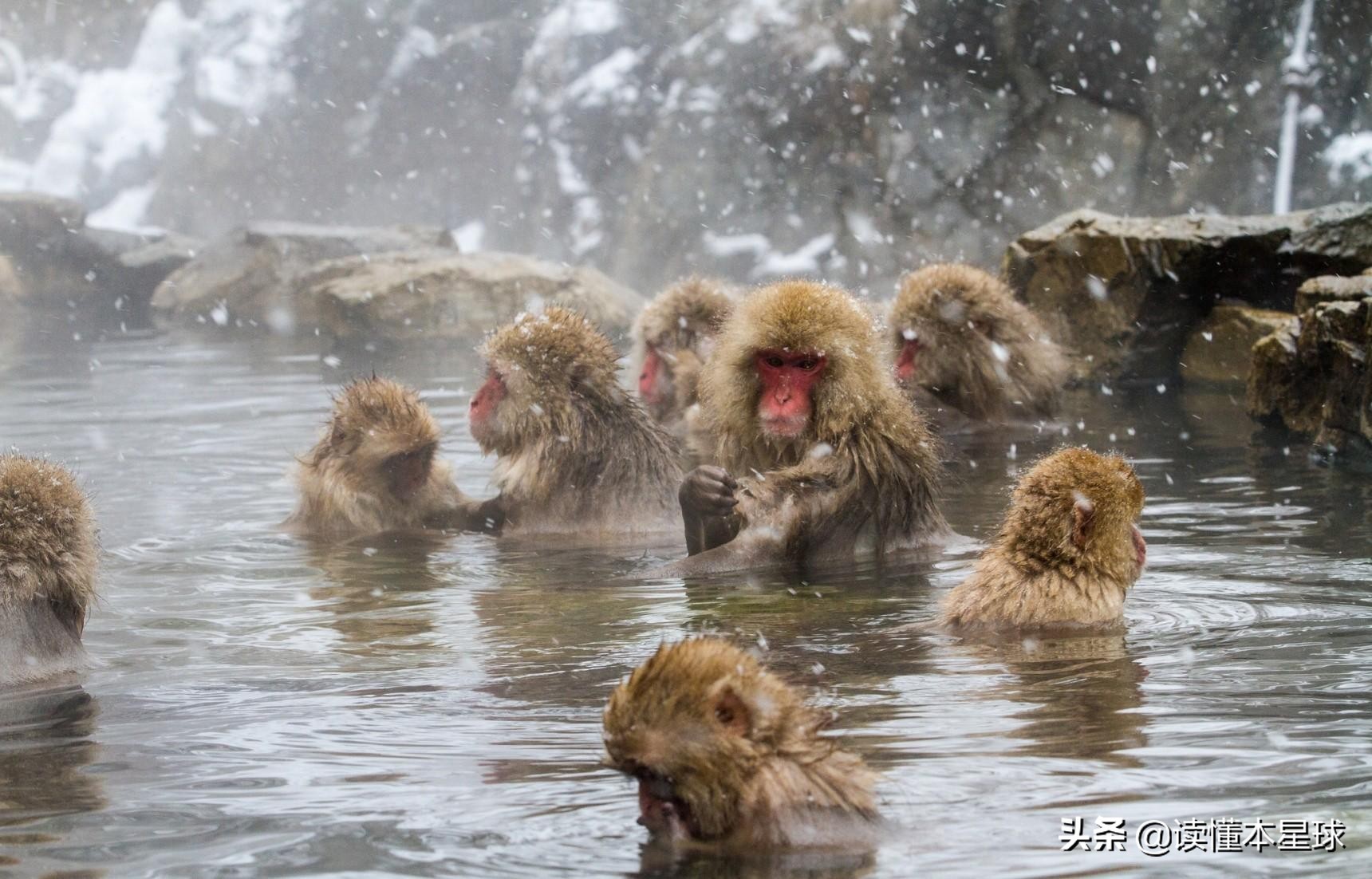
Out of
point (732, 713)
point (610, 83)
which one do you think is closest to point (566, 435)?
point (732, 713)

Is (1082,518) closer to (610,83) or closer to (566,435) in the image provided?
(566,435)

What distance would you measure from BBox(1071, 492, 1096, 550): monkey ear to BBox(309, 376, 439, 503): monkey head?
291 centimetres

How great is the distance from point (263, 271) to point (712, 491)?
38.1 ft

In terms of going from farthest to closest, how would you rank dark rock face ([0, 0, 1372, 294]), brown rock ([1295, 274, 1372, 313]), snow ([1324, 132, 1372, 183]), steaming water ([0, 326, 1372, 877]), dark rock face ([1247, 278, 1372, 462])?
dark rock face ([0, 0, 1372, 294]), snow ([1324, 132, 1372, 183]), brown rock ([1295, 274, 1372, 313]), dark rock face ([1247, 278, 1372, 462]), steaming water ([0, 326, 1372, 877])

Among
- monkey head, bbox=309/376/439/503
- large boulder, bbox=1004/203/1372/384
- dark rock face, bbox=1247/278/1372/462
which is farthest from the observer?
large boulder, bbox=1004/203/1372/384

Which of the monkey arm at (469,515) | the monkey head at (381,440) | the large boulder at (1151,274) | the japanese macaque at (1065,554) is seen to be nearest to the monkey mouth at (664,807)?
the japanese macaque at (1065,554)

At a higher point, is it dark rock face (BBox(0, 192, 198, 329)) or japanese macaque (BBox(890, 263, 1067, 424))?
dark rock face (BBox(0, 192, 198, 329))

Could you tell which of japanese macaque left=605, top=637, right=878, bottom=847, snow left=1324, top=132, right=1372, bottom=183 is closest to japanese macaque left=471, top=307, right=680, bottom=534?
japanese macaque left=605, top=637, right=878, bottom=847

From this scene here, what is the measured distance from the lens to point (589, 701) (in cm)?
366

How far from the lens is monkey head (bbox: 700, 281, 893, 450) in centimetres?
505

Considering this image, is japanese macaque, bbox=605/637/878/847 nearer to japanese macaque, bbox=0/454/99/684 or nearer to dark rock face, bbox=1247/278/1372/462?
japanese macaque, bbox=0/454/99/684

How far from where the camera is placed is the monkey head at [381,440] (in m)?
6.26

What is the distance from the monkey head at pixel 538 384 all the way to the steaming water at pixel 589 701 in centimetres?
41

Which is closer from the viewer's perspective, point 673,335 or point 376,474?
point 376,474
